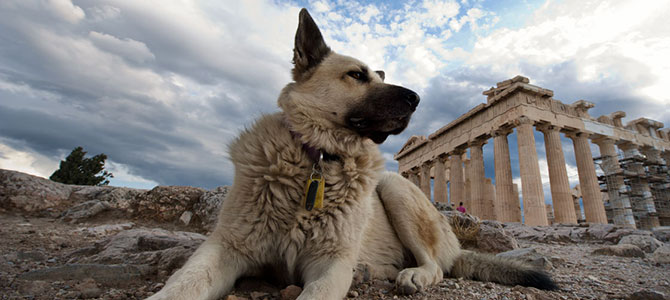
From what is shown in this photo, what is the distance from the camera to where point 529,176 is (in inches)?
707

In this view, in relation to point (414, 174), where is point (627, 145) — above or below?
above

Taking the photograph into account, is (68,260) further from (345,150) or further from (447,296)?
(447,296)

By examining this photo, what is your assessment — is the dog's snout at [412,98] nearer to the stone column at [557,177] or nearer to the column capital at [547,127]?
the stone column at [557,177]

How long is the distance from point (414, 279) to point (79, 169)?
2327 centimetres

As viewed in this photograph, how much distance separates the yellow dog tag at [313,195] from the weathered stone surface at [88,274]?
1684 millimetres

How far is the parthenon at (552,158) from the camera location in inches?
727

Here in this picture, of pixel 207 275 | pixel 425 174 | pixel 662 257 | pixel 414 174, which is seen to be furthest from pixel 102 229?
Answer: pixel 414 174

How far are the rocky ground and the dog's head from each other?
1.28 metres

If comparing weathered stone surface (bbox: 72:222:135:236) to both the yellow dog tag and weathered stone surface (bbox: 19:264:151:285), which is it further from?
the yellow dog tag

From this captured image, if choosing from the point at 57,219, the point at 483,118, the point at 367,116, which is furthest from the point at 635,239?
the point at 483,118

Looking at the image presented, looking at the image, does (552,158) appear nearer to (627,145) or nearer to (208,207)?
(627,145)

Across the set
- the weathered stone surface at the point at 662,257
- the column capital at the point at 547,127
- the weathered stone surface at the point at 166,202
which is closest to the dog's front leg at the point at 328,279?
the weathered stone surface at the point at 166,202

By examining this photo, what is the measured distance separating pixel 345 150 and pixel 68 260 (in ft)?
11.0

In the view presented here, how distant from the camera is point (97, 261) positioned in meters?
3.20
